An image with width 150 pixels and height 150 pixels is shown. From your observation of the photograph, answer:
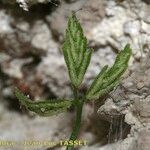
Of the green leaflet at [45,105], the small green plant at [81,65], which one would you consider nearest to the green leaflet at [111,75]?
the small green plant at [81,65]

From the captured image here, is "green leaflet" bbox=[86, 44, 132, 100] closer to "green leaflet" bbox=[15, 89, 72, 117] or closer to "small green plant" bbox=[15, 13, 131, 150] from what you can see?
"small green plant" bbox=[15, 13, 131, 150]

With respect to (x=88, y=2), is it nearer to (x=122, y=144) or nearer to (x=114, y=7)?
(x=114, y=7)

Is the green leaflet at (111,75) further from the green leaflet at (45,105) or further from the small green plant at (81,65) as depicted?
the green leaflet at (45,105)

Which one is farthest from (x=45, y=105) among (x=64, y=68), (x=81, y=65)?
(x=64, y=68)

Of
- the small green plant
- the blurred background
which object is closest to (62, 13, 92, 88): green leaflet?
the small green plant

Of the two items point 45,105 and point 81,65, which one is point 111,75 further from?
point 45,105
